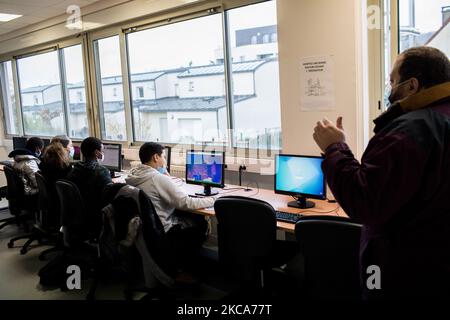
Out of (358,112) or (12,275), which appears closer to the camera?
(358,112)

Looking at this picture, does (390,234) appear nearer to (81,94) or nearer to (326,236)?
(326,236)

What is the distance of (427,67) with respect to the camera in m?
1.19

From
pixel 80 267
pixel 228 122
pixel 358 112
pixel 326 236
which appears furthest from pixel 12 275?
pixel 358 112

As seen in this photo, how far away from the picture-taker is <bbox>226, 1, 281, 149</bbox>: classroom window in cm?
370

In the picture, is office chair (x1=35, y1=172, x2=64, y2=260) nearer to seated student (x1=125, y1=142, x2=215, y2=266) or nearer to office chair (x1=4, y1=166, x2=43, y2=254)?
office chair (x1=4, y1=166, x2=43, y2=254)

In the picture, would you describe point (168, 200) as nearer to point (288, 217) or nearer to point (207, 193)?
point (207, 193)

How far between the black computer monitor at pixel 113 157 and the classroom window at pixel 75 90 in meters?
1.57

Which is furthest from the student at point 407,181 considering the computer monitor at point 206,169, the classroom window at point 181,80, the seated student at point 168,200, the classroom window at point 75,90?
the classroom window at point 75,90

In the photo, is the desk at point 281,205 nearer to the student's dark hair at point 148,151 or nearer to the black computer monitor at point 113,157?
the student's dark hair at point 148,151

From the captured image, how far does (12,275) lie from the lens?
3.56 m

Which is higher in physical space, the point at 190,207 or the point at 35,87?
the point at 35,87

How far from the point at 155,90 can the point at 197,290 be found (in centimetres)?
279

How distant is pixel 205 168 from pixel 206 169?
0.05ft
